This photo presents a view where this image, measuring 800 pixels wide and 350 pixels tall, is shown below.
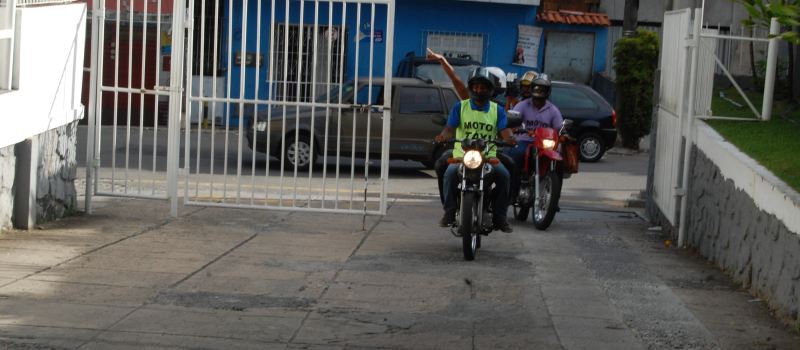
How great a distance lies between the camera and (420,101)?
66.5ft

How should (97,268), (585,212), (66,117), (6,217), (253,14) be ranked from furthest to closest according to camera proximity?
(253,14), (585,212), (66,117), (6,217), (97,268)

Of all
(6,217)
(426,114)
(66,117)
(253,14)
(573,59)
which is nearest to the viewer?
→ (6,217)

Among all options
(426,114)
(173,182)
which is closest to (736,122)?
(173,182)

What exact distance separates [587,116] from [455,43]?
7401mm

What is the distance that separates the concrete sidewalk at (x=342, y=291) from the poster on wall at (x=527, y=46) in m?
19.2

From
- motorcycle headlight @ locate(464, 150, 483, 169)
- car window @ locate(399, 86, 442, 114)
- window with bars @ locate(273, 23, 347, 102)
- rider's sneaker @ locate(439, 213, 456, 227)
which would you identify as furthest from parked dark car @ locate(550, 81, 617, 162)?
motorcycle headlight @ locate(464, 150, 483, 169)

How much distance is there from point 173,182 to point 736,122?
17.8 ft

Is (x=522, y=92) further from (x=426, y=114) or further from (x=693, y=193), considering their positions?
(x=426, y=114)

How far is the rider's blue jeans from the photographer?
10.4 metres

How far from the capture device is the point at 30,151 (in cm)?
1035

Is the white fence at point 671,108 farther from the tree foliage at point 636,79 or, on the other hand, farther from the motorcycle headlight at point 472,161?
the tree foliage at point 636,79

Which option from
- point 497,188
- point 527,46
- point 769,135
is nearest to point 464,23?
point 527,46

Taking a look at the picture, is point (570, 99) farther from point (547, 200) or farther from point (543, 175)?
point (547, 200)

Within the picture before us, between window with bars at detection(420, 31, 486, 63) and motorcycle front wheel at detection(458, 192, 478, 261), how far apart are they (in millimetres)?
20484
